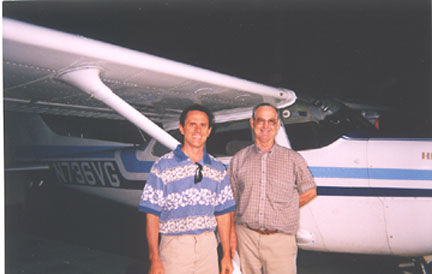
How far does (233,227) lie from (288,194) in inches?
17.4

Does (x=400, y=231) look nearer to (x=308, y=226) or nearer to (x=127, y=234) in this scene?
(x=308, y=226)

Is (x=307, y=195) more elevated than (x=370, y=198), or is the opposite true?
(x=307, y=195)

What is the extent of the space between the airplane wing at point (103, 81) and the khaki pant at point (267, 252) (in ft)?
3.89

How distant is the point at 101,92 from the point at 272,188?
1.51m

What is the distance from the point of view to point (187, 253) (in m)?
1.78

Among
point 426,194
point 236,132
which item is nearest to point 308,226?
point 426,194

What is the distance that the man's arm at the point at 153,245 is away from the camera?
174 centimetres

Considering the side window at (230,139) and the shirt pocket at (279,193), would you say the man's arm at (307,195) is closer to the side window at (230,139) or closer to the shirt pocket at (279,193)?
the shirt pocket at (279,193)

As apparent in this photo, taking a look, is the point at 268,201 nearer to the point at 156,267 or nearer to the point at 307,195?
the point at 307,195

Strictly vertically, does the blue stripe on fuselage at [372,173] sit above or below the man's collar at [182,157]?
below

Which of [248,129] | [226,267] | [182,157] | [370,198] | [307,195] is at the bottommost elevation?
[226,267]

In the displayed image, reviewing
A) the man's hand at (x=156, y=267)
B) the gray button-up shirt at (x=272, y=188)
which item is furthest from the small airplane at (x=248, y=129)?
A: the man's hand at (x=156, y=267)

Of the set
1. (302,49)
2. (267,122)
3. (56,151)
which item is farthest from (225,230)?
(302,49)

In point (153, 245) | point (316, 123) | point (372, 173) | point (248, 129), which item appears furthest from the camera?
point (248, 129)
